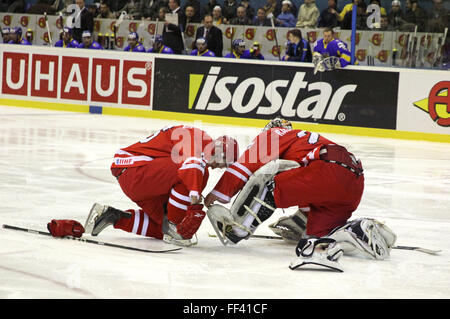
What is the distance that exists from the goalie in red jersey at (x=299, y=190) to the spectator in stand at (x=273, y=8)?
9.16m

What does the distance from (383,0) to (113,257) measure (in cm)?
897

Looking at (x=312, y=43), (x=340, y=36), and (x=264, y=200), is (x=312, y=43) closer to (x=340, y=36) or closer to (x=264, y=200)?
(x=340, y=36)

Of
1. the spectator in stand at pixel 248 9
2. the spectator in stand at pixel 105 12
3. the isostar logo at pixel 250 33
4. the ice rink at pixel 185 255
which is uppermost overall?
the spectator in stand at pixel 248 9

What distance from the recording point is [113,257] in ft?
16.4

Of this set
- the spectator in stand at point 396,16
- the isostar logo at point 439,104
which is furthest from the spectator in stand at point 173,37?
the isostar logo at point 439,104

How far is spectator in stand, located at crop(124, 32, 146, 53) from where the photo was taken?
15.2 metres

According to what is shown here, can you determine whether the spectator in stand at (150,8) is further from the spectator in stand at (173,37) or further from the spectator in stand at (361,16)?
the spectator in stand at (361,16)

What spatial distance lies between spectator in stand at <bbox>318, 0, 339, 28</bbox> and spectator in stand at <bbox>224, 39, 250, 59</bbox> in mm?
1323

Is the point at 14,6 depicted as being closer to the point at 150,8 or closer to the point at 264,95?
the point at 150,8

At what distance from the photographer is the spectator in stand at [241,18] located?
47.2 feet

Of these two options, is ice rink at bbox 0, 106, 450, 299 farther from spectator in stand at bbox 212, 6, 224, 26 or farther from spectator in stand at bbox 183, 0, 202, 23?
spectator in stand at bbox 183, 0, 202, 23

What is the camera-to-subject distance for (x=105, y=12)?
628 inches

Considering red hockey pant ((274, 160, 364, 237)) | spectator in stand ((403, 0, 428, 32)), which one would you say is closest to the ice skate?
red hockey pant ((274, 160, 364, 237))
